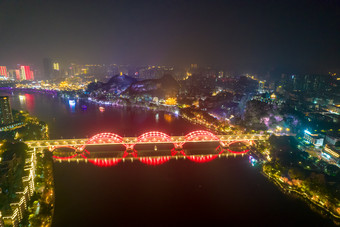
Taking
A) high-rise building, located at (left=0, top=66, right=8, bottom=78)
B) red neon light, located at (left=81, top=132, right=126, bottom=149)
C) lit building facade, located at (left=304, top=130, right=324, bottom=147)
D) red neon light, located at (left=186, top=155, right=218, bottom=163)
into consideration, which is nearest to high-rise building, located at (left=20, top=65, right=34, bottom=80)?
high-rise building, located at (left=0, top=66, right=8, bottom=78)

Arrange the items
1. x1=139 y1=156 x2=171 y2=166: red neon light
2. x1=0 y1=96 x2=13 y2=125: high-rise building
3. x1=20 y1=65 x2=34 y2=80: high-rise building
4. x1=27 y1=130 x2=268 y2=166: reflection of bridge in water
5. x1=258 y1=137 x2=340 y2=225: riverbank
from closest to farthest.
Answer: x1=258 y1=137 x2=340 y2=225: riverbank < x1=139 y1=156 x2=171 y2=166: red neon light < x1=27 y1=130 x2=268 y2=166: reflection of bridge in water < x1=0 y1=96 x2=13 y2=125: high-rise building < x1=20 y1=65 x2=34 y2=80: high-rise building

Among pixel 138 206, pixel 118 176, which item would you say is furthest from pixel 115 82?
pixel 138 206

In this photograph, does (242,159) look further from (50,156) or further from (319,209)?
(50,156)

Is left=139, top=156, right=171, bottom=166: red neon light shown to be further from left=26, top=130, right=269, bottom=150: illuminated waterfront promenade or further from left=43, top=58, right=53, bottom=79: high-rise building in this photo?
left=43, top=58, right=53, bottom=79: high-rise building

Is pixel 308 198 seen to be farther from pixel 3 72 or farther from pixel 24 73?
pixel 3 72

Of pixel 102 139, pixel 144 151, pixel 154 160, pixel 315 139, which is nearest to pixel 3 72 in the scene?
pixel 102 139

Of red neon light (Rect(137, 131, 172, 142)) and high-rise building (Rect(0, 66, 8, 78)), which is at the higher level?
high-rise building (Rect(0, 66, 8, 78))
